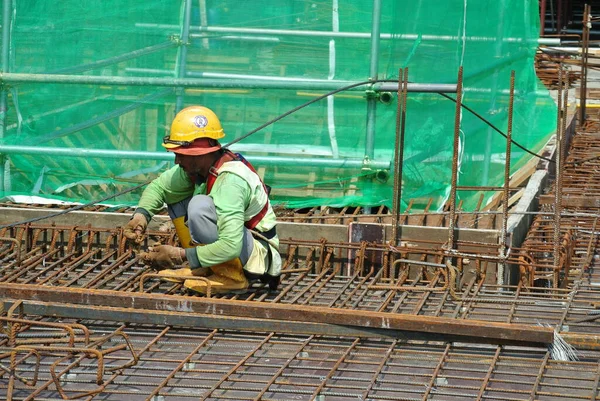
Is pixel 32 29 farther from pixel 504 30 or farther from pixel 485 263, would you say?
pixel 504 30

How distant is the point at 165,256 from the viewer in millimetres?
6199

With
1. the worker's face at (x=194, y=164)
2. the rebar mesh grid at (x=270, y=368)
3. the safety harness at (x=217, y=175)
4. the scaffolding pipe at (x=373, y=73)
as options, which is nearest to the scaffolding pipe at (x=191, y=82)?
the scaffolding pipe at (x=373, y=73)

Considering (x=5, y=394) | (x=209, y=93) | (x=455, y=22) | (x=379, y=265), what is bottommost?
(x=5, y=394)

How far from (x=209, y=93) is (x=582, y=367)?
4384mm

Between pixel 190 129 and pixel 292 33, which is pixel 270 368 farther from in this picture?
pixel 292 33

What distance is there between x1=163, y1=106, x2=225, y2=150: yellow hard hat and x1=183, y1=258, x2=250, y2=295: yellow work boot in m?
0.76

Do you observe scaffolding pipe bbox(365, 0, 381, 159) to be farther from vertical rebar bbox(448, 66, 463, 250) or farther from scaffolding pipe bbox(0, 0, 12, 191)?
scaffolding pipe bbox(0, 0, 12, 191)

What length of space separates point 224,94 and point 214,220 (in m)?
2.74

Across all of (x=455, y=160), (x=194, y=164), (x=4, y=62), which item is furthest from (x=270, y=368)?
(x=4, y=62)

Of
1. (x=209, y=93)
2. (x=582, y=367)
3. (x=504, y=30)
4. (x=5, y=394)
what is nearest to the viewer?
(x=5, y=394)

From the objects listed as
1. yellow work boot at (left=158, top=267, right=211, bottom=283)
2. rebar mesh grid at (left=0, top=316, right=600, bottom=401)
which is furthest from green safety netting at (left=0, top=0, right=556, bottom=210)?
rebar mesh grid at (left=0, top=316, right=600, bottom=401)

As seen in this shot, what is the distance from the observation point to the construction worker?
5.93m

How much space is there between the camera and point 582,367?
5133 mm

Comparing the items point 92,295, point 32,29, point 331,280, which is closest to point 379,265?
point 331,280
